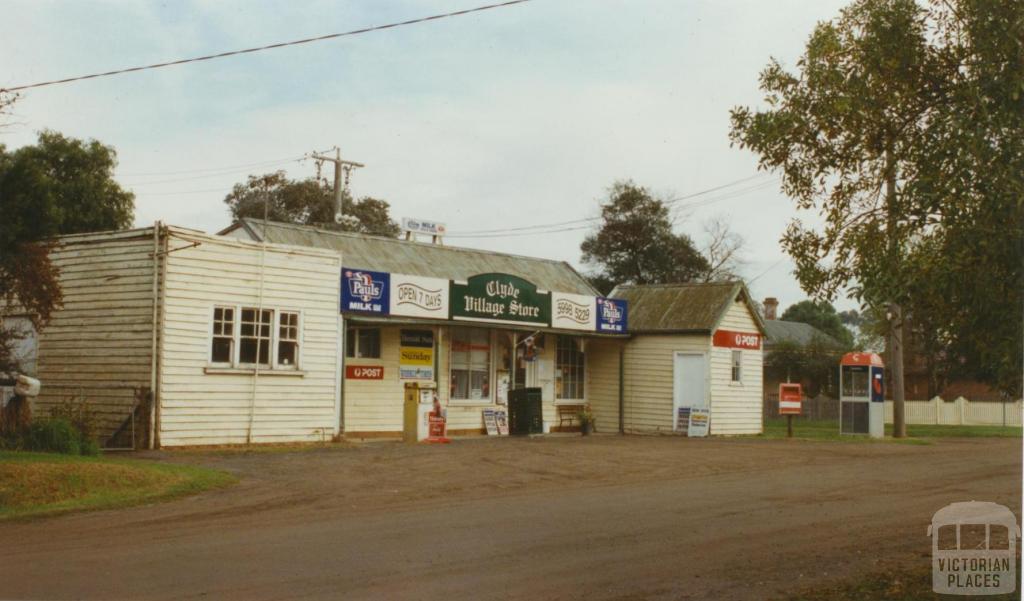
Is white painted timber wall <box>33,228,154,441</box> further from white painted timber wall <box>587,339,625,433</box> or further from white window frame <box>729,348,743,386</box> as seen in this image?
white window frame <box>729,348,743,386</box>

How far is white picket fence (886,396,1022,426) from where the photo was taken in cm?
4294

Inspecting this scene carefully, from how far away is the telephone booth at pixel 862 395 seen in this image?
1185 inches

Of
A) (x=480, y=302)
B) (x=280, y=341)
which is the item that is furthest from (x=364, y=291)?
(x=480, y=302)

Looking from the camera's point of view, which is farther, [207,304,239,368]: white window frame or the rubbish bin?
the rubbish bin

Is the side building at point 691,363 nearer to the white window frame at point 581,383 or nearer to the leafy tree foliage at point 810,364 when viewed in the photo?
the white window frame at point 581,383

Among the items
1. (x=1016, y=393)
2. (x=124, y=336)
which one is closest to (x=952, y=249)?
(x=1016, y=393)

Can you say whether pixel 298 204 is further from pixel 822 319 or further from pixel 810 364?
pixel 822 319

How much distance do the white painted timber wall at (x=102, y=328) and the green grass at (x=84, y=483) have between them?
407cm

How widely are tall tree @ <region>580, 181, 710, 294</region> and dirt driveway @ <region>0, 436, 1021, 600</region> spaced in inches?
1260

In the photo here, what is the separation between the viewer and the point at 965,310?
766 centimetres

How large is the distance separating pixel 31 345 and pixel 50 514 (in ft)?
34.6

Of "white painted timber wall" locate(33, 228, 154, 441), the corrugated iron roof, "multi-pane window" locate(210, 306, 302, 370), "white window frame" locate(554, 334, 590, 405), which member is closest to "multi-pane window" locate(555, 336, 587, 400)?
"white window frame" locate(554, 334, 590, 405)

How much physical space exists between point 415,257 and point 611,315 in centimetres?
583

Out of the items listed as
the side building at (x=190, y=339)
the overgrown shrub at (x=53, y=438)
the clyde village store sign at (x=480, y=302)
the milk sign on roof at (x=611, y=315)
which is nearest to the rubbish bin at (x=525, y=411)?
the clyde village store sign at (x=480, y=302)
